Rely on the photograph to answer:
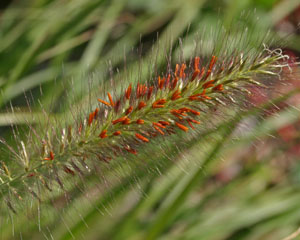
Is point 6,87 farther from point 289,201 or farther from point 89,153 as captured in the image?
point 289,201

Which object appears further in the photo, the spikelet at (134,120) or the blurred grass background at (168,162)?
the blurred grass background at (168,162)

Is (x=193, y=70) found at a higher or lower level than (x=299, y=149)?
higher

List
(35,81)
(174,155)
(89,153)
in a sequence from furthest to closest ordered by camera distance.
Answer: (35,81) → (174,155) → (89,153)

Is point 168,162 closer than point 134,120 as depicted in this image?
No

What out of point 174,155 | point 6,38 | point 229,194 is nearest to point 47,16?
point 6,38

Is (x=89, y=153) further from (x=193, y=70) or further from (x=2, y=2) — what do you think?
(x=2, y=2)

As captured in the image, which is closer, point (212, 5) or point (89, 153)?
point (89, 153)

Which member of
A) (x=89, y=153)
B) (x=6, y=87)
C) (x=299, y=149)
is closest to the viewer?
(x=89, y=153)

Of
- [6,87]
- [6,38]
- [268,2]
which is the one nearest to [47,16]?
[6,38]

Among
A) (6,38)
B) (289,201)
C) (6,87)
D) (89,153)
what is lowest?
(289,201)

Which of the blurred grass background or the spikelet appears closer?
the spikelet
